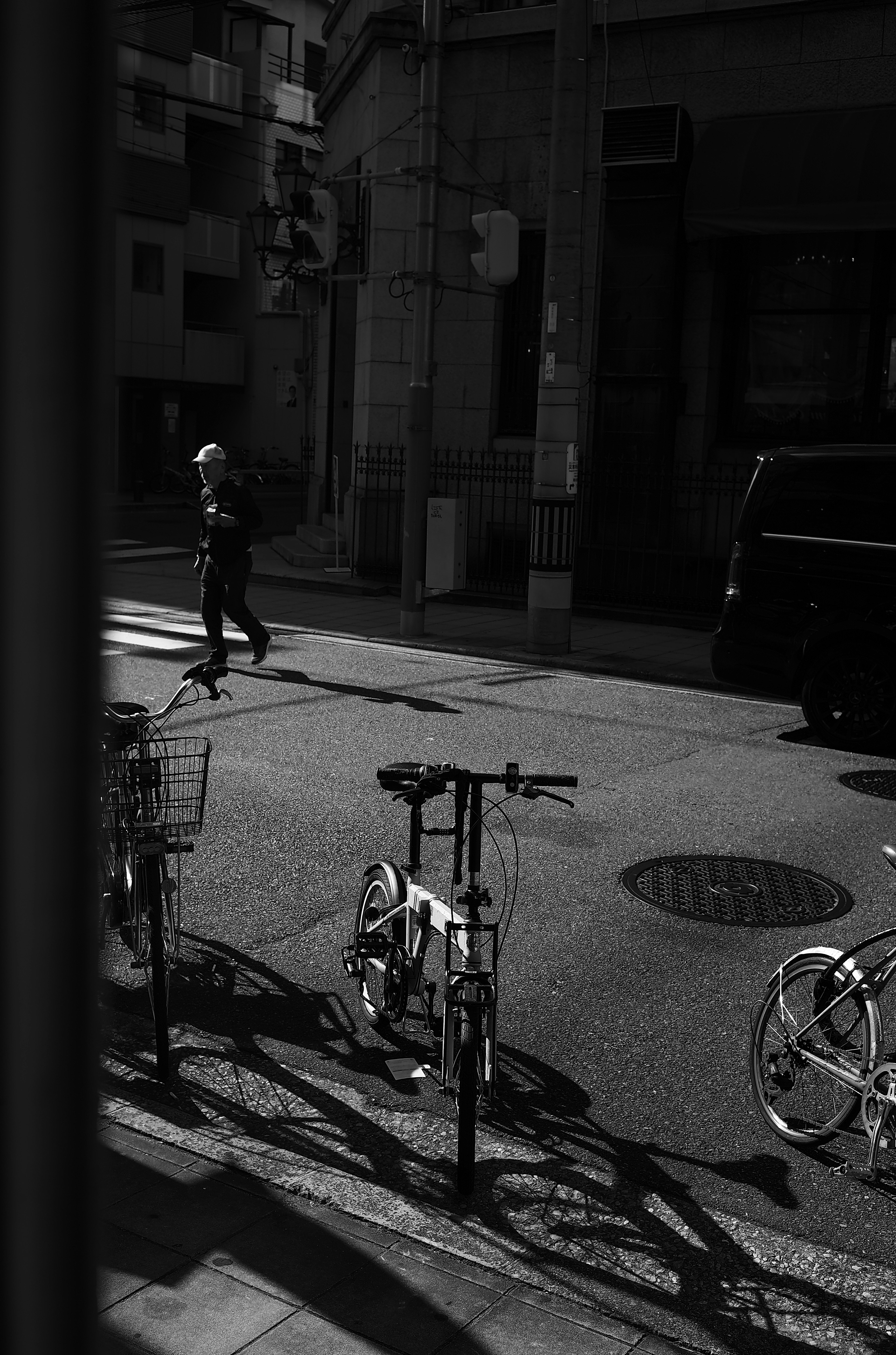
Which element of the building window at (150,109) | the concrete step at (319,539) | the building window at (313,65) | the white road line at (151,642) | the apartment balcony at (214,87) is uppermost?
the building window at (313,65)

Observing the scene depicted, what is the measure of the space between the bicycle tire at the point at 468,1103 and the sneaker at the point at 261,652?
8557 millimetres

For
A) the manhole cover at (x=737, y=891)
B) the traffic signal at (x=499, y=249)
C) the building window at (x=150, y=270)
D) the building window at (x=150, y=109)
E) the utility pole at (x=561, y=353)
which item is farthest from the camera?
the building window at (x=150, y=270)

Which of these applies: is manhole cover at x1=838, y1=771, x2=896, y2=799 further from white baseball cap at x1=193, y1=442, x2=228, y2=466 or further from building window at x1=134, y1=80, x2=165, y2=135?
building window at x1=134, y1=80, x2=165, y2=135

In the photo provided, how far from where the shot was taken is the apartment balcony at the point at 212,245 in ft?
147

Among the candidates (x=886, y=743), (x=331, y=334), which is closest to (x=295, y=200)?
(x=331, y=334)

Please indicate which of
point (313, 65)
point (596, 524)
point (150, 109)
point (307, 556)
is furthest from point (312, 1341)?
point (313, 65)

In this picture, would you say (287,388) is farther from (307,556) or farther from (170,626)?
(170,626)

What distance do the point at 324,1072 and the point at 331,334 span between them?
21.1 m

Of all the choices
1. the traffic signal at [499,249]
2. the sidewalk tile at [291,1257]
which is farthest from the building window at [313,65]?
the sidewalk tile at [291,1257]

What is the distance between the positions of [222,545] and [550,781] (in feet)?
25.8

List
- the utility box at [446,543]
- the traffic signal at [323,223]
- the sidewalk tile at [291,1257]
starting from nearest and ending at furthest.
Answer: the sidewalk tile at [291,1257] → the utility box at [446,543] → the traffic signal at [323,223]

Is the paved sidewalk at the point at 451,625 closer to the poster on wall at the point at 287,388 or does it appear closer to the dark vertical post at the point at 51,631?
the dark vertical post at the point at 51,631

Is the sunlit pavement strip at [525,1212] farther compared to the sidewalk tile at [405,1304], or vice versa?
the sunlit pavement strip at [525,1212]

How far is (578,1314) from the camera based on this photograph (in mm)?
3441
